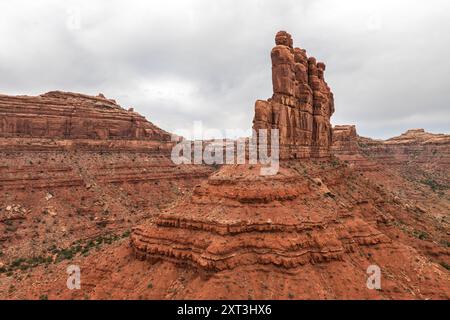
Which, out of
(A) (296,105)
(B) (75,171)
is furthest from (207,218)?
(B) (75,171)

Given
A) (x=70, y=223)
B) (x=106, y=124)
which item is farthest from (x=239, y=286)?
(x=106, y=124)

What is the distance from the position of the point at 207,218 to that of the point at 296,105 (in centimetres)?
2791

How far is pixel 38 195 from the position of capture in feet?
228

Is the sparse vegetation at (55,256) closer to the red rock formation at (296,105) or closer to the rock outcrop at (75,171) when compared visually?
the rock outcrop at (75,171)

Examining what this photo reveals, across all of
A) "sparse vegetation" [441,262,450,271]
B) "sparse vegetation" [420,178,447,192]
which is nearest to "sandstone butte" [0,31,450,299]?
"sparse vegetation" [441,262,450,271]

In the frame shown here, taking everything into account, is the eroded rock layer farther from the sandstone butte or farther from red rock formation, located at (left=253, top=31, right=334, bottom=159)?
red rock formation, located at (left=253, top=31, right=334, bottom=159)

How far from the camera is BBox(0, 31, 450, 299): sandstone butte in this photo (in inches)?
1282

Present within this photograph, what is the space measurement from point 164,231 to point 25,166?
2110 inches

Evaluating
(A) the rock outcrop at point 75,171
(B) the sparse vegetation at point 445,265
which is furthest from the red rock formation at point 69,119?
(B) the sparse vegetation at point 445,265

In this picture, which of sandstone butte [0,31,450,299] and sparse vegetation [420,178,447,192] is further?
sparse vegetation [420,178,447,192]

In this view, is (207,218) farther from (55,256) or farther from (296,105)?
(55,256)

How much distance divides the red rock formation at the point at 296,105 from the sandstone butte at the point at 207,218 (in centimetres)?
23

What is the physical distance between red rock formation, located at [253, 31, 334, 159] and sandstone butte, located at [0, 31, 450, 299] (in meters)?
0.23

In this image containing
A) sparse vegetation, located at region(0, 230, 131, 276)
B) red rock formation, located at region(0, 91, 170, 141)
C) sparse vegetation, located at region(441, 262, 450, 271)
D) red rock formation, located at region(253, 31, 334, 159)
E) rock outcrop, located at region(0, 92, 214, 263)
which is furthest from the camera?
red rock formation, located at region(0, 91, 170, 141)
